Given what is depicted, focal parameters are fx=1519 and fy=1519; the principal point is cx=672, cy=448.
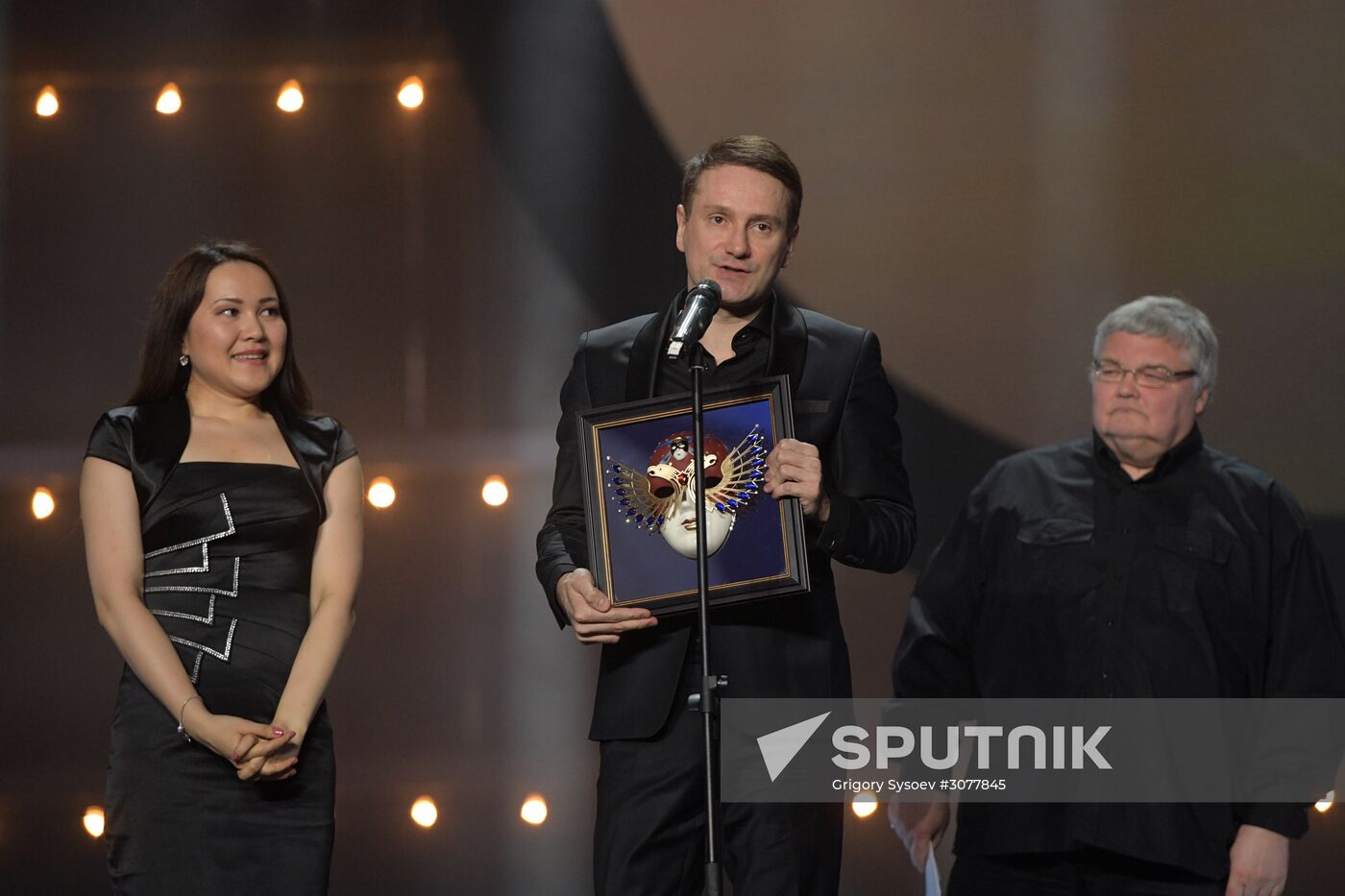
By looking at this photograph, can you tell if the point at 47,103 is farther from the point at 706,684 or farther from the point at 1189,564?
the point at 1189,564

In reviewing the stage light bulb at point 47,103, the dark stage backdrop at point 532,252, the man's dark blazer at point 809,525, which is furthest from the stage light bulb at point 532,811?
the stage light bulb at point 47,103

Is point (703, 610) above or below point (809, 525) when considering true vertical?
below

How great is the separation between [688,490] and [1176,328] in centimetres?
102

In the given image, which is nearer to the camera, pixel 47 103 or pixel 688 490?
pixel 688 490

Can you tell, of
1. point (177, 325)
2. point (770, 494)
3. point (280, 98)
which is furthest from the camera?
point (280, 98)

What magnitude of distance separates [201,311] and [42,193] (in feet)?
5.12

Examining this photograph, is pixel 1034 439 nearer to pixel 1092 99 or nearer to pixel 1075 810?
pixel 1092 99

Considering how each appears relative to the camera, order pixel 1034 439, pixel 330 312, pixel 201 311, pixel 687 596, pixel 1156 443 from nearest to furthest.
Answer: pixel 687 596 → pixel 1156 443 → pixel 201 311 → pixel 1034 439 → pixel 330 312

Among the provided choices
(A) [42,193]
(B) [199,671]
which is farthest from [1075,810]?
(A) [42,193]

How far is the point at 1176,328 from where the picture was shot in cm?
291

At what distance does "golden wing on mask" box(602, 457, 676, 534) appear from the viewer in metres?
2.66

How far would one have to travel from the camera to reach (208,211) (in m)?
4.29
